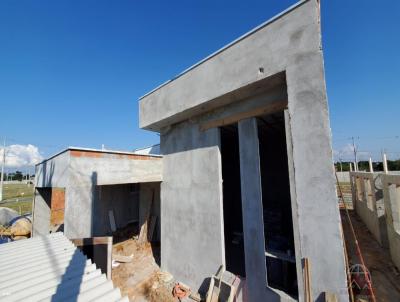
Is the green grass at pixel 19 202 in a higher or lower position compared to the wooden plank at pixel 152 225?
lower

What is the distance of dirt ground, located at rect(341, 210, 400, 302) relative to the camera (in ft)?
19.4

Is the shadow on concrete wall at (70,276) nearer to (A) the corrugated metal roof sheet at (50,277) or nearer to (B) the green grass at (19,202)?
(A) the corrugated metal roof sheet at (50,277)

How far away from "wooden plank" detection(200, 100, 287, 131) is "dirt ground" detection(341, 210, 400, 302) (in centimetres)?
630

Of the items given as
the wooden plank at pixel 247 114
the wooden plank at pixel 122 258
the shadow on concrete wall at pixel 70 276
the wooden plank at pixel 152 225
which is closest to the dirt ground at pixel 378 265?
the wooden plank at pixel 247 114

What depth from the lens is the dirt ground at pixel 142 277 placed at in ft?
22.3

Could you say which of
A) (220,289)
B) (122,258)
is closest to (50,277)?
(220,289)

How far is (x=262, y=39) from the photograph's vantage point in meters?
4.90

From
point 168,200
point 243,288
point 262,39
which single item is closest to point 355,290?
point 243,288

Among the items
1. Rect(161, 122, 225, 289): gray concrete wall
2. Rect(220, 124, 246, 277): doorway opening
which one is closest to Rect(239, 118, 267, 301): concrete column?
Rect(161, 122, 225, 289): gray concrete wall

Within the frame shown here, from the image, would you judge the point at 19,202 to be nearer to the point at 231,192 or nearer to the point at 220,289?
the point at 231,192

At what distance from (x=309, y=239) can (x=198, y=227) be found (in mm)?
3699

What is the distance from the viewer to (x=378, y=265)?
24.2ft

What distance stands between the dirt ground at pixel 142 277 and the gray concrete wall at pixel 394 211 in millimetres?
8292

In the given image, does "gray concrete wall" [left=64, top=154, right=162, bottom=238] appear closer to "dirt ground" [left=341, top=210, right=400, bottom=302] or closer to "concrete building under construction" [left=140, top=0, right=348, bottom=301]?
"concrete building under construction" [left=140, top=0, right=348, bottom=301]
